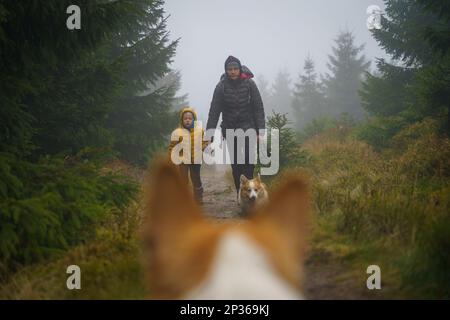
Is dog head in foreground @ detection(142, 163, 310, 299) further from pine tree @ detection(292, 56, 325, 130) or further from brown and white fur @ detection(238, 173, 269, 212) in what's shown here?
pine tree @ detection(292, 56, 325, 130)

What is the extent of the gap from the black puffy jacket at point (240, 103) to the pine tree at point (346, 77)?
1230 inches

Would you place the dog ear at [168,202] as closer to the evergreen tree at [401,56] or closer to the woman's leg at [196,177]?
the woman's leg at [196,177]

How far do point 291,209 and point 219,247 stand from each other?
0.29m

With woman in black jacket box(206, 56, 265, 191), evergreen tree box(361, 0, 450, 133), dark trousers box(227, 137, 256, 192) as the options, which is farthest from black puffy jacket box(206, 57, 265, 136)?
evergreen tree box(361, 0, 450, 133)

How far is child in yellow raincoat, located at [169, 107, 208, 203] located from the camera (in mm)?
7652

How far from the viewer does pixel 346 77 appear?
37.0m

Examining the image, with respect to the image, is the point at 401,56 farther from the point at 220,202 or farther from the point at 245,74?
the point at 220,202

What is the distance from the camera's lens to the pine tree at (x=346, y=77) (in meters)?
36.3

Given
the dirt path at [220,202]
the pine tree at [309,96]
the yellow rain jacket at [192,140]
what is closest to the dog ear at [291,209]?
the dirt path at [220,202]

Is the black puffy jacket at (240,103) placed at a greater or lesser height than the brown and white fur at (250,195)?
greater

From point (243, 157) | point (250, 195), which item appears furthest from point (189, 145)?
point (250, 195)
